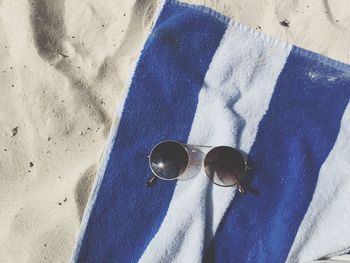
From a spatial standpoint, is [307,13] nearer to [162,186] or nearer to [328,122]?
[328,122]

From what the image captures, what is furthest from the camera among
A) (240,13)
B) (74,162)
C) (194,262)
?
(240,13)

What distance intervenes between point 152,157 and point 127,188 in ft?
0.37

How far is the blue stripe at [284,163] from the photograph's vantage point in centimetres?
149

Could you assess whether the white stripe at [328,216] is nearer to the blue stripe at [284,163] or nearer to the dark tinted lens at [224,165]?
the blue stripe at [284,163]

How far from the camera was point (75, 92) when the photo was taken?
1620 millimetres

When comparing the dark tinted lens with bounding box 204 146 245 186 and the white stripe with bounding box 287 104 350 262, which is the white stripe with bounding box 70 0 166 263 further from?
the white stripe with bounding box 287 104 350 262

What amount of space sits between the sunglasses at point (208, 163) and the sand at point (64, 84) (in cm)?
19

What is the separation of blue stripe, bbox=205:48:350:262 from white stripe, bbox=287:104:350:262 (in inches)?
0.8

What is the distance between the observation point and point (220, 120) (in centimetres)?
154

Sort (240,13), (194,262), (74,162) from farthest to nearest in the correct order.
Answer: (240,13) < (74,162) < (194,262)

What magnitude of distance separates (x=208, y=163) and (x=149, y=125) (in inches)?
7.9

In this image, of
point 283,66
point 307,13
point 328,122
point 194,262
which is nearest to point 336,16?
point 307,13

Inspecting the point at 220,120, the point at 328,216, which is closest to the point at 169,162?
the point at 220,120

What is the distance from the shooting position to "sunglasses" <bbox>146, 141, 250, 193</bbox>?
4.90 feet
